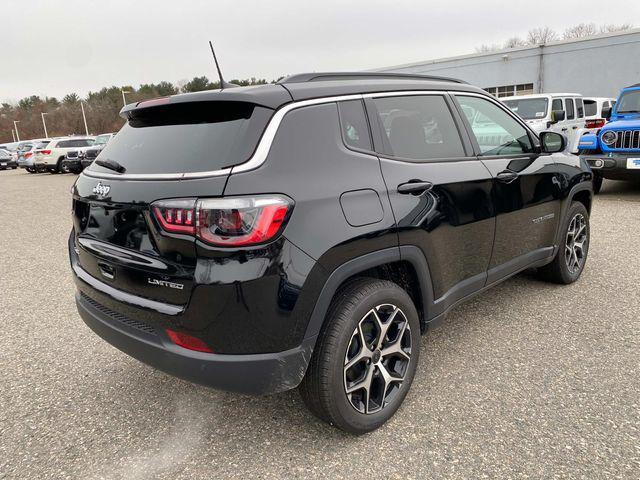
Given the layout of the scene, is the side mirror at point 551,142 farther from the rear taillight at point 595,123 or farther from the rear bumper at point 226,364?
the rear taillight at point 595,123

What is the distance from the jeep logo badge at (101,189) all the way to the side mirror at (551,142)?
3.18 m

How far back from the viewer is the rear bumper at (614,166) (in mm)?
7930

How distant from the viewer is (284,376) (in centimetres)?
208

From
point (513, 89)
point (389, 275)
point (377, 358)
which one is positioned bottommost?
point (377, 358)

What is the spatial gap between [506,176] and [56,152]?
80.0 feet

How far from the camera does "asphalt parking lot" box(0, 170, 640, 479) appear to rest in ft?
7.25

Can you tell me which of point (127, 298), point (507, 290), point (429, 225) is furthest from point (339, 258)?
point (507, 290)

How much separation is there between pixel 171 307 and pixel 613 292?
3779 mm

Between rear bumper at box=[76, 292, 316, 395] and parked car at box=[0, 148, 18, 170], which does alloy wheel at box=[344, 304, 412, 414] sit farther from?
parked car at box=[0, 148, 18, 170]

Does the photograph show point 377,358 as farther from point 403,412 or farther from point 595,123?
point 595,123

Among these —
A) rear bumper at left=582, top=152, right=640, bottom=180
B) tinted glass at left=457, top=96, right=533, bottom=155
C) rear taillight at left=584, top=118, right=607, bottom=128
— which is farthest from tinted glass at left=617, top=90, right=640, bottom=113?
tinted glass at left=457, top=96, right=533, bottom=155

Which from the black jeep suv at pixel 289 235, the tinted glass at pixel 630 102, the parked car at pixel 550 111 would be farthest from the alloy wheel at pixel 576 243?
the parked car at pixel 550 111

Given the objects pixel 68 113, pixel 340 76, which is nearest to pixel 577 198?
pixel 340 76

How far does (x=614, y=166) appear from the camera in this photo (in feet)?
26.2
